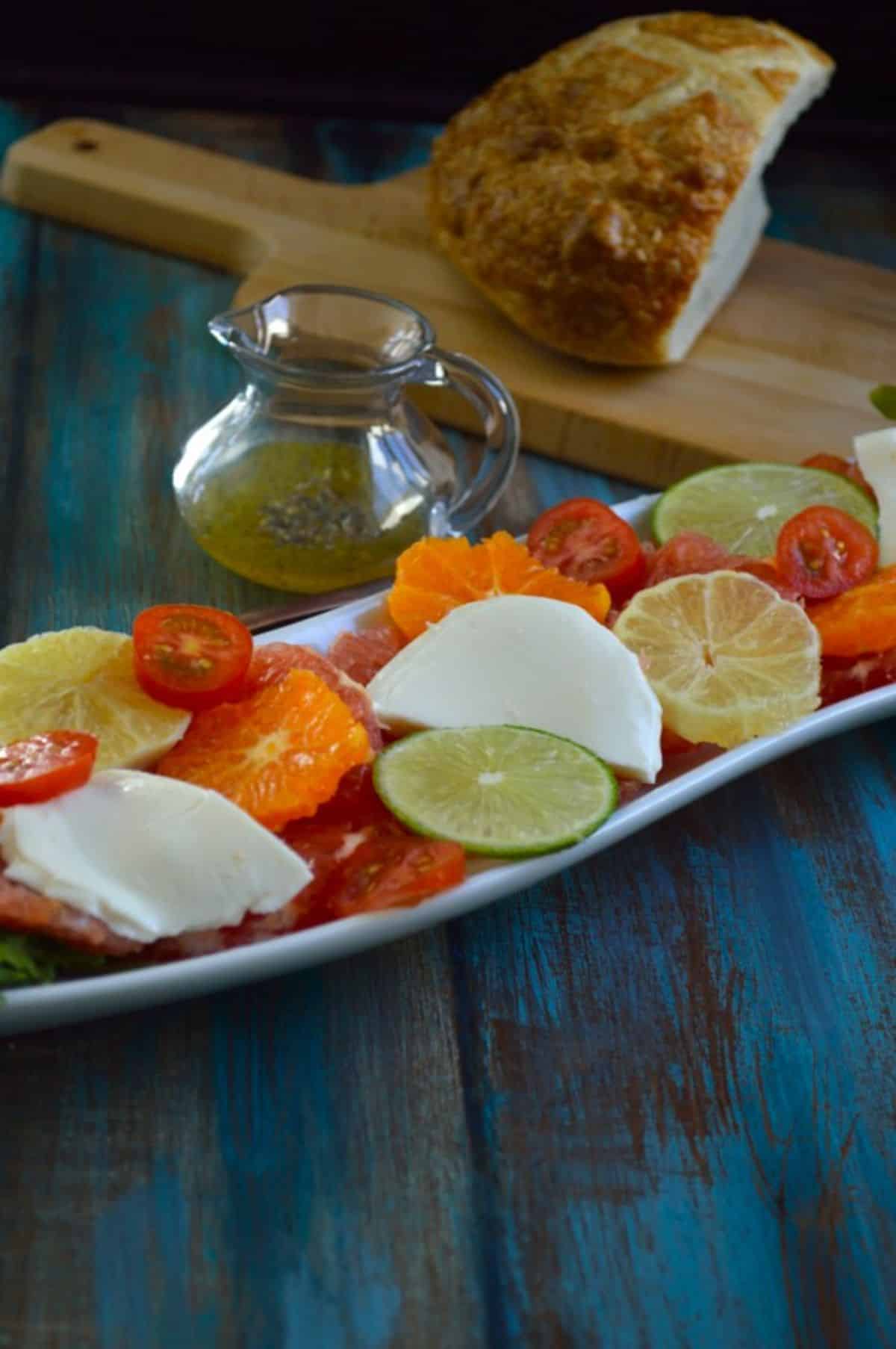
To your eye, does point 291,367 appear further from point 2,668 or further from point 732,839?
point 732,839

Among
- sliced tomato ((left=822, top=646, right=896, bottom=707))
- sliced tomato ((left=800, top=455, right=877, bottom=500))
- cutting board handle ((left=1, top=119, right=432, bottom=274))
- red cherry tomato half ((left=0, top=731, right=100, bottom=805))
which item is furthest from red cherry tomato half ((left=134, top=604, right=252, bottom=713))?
cutting board handle ((left=1, top=119, right=432, bottom=274))

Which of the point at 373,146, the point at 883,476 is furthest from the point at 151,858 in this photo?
the point at 373,146

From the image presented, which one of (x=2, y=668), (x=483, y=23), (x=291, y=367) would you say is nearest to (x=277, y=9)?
(x=483, y=23)

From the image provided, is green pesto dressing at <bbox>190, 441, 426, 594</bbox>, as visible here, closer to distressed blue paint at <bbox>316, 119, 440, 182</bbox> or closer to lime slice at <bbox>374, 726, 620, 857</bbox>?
lime slice at <bbox>374, 726, 620, 857</bbox>

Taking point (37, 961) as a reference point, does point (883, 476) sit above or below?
below

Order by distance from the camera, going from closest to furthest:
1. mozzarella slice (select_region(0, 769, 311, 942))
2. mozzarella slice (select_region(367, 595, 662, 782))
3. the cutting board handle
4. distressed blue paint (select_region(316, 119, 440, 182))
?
mozzarella slice (select_region(0, 769, 311, 942))
mozzarella slice (select_region(367, 595, 662, 782))
the cutting board handle
distressed blue paint (select_region(316, 119, 440, 182))

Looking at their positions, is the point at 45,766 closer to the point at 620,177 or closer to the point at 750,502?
the point at 750,502
